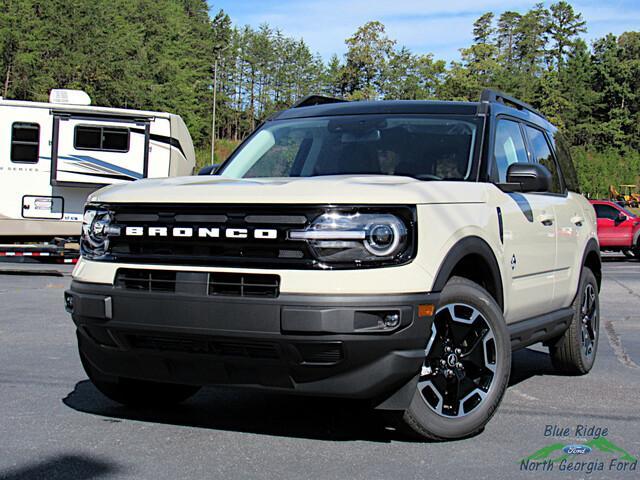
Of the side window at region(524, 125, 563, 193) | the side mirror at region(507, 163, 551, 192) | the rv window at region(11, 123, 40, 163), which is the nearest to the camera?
the side mirror at region(507, 163, 551, 192)

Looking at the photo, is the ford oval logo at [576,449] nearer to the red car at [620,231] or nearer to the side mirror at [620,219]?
the red car at [620,231]

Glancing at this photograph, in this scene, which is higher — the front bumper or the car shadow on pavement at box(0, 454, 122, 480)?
the front bumper

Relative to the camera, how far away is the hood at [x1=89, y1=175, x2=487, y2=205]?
4.22 meters

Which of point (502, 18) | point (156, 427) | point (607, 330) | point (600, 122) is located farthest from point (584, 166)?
point (156, 427)

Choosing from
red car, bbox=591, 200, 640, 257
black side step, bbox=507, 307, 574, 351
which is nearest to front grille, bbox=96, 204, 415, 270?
black side step, bbox=507, 307, 574, 351

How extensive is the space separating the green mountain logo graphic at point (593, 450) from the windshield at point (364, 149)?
165cm

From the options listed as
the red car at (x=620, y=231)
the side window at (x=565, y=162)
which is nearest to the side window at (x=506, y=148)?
the side window at (x=565, y=162)

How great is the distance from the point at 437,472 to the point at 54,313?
7.57 metres

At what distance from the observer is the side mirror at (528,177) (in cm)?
530

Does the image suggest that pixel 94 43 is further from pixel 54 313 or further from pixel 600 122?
pixel 600 122

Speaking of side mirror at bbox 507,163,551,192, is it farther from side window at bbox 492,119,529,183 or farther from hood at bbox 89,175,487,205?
hood at bbox 89,175,487,205

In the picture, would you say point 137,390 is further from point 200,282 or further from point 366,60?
point 366,60

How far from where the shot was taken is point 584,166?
91.9 metres

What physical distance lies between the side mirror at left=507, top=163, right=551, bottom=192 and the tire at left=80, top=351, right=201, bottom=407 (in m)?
2.27
